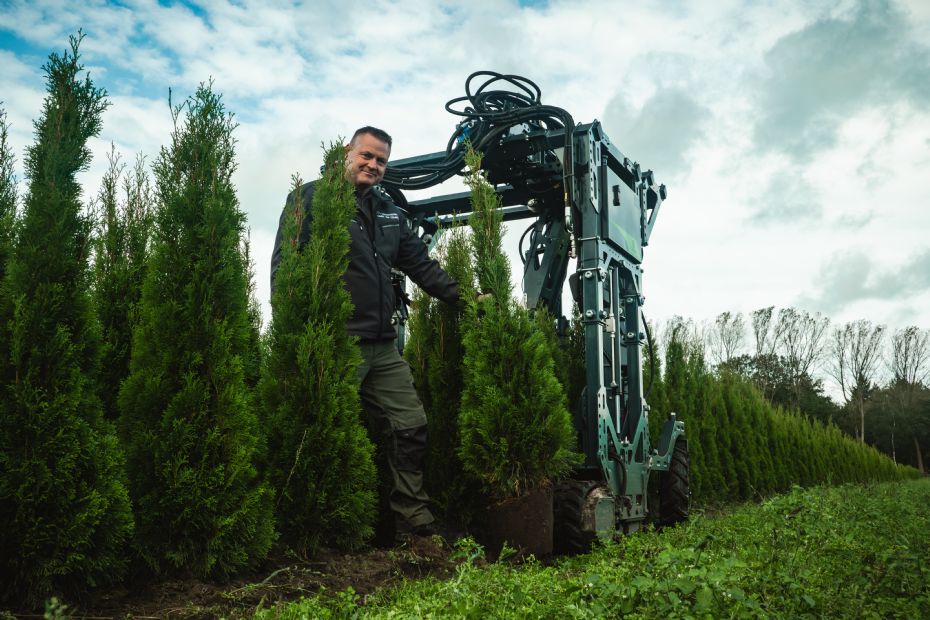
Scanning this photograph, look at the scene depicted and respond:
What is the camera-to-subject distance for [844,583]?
3.02m

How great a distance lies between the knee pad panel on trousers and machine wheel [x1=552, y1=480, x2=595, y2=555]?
110cm

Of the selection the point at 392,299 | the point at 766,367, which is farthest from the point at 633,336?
the point at 766,367

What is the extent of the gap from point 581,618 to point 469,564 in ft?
3.29

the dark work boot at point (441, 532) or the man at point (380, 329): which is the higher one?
the man at point (380, 329)

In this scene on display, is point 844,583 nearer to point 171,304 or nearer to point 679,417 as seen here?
point 171,304

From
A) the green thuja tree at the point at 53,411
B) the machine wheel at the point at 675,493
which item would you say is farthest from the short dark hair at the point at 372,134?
the machine wheel at the point at 675,493

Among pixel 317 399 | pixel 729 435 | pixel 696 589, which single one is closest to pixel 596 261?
pixel 317 399

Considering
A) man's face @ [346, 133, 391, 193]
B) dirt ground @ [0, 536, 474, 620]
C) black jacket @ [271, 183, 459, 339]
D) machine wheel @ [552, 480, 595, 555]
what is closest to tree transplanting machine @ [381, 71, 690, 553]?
machine wheel @ [552, 480, 595, 555]

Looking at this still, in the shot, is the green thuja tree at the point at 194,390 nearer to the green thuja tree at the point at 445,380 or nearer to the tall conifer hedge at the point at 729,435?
the green thuja tree at the point at 445,380

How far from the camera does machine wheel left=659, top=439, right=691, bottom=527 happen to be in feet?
21.6

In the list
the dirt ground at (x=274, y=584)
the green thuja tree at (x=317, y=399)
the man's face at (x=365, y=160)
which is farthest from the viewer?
the man's face at (x=365, y=160)

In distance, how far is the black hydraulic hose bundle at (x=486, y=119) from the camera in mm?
5504

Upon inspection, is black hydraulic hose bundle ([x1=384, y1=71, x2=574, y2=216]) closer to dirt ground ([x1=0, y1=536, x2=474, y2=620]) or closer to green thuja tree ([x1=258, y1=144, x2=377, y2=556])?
green thuja tree ([x1=258, y1=144, x2=377, y2=556])

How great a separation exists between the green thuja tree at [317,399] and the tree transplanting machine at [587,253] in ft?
5.06
